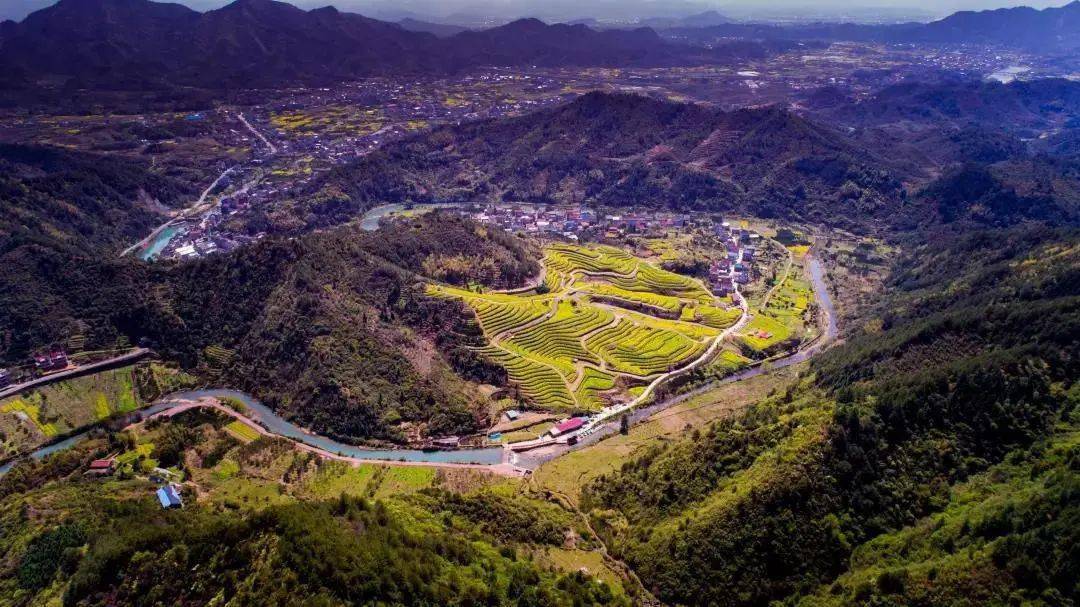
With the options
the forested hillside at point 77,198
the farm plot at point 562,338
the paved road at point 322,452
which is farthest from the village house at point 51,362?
the farm plot at point 562,338

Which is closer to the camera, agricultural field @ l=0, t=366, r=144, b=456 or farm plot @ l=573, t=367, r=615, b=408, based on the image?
agricultural field @ l=0, t=366, r=144, b=456

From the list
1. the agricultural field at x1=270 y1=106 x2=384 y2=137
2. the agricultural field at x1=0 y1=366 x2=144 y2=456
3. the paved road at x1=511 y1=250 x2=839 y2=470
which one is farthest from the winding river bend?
the agricultural field at x1=270 y1=106 x2=384 y2=137

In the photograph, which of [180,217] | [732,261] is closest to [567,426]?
[732,261]

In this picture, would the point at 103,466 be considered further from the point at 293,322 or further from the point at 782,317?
the point at 782,317

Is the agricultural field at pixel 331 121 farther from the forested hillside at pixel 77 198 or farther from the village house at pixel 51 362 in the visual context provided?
the village house at pixel 51 362

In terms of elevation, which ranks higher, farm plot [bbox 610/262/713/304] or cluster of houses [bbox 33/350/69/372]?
cluster of houses [bbox 33/350/69/372]

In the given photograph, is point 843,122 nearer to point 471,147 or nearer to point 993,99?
point 993,99

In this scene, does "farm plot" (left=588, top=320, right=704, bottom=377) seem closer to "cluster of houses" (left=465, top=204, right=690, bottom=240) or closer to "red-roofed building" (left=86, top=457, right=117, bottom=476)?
"cluster of houses" (left=465, top=204, right=690, bottom=240)
